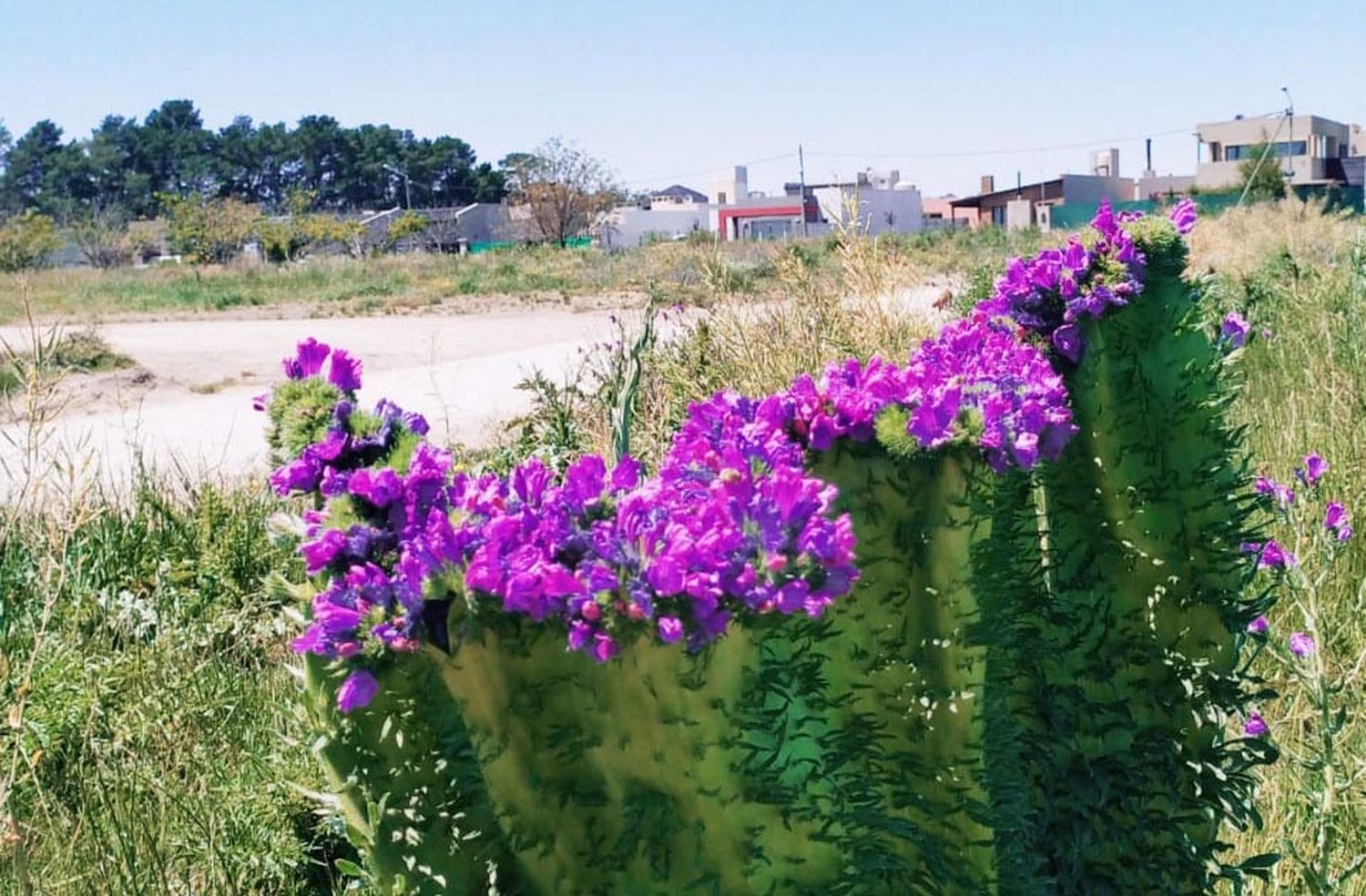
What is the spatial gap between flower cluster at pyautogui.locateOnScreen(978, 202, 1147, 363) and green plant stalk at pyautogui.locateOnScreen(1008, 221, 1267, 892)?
38 millimetres

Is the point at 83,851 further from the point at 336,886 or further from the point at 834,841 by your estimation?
the point at 834,841

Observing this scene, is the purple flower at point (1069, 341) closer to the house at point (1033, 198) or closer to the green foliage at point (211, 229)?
the green foliage at point (211, 229)

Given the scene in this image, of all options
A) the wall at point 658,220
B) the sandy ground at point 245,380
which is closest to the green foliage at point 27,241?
the sandy ground at point 245,380

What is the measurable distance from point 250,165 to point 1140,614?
4419 inches

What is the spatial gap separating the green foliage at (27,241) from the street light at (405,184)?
4408 centimetres

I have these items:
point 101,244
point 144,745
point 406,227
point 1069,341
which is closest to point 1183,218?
point 1069,341

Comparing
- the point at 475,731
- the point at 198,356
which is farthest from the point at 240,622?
the point at 198,356

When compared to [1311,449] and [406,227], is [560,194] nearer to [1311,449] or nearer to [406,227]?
[406,227]

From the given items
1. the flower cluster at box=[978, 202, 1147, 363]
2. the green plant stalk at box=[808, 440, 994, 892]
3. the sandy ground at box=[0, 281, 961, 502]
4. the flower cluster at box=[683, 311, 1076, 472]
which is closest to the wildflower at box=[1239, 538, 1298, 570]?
the flower cluster at box=[978, 202, 1147, 363]

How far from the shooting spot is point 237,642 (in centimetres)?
373

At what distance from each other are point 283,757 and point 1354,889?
204cm

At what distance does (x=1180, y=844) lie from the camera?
1907mm

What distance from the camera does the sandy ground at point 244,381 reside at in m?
7.16

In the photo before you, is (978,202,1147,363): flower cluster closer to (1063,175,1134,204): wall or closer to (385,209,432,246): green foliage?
(385,209,432,246): green foliage
